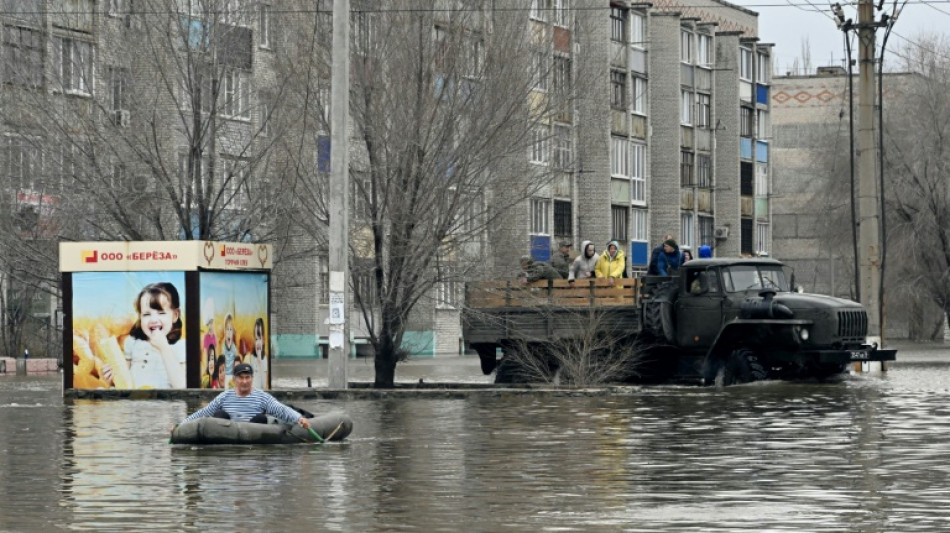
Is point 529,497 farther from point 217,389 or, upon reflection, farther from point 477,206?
point 477,206

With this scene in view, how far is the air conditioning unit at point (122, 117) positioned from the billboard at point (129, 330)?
495cm

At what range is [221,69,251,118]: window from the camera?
38.5 meters

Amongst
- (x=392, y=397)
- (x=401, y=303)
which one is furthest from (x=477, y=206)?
(x=392, y=397)

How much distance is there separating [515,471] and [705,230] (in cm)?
7774

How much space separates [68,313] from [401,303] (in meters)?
5.99

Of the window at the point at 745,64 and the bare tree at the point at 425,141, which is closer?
the bare tree at the point at 425,141

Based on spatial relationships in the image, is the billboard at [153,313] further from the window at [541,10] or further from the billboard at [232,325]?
the window at [541,10]

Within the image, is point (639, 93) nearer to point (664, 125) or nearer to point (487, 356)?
point (664, 125)

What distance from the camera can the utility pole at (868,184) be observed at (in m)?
39.9

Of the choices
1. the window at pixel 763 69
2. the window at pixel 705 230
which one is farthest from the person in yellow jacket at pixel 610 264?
the window at pixel 763 69

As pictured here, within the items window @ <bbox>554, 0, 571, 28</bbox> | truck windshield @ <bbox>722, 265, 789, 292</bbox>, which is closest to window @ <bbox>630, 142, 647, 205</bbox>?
window @ <bbox>554, 0, 571, 28</bbox>

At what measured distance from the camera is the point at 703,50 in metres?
93.6

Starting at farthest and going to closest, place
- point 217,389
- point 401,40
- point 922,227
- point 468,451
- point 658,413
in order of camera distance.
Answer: point 922,227 < point 401,40 < point 217,389 < point 658,413 < point 468,451

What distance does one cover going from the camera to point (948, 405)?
29.0m
